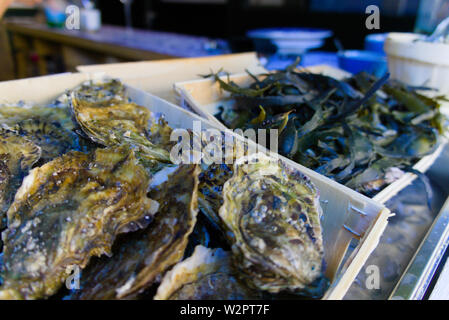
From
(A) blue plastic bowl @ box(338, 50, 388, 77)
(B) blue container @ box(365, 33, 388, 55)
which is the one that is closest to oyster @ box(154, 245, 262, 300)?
(A) blue plastic bowl @ box(338, 50, 388, 77)

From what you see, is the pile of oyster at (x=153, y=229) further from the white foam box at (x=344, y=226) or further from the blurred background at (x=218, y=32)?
the blurred background at (x=218, y=32)

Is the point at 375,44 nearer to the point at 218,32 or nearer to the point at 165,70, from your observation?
the point at 165,70

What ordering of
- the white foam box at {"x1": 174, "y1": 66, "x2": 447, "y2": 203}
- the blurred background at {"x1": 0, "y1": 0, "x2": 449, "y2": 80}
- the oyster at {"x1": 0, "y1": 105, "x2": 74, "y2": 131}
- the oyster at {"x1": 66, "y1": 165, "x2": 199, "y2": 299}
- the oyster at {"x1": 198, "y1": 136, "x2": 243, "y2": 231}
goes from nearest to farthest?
the oyster at {"x1": 66, "y1": 165, "x2": 199, "y2": 299}, the oyster at {"x1": 198, "y1": 136, "x2": 243, "y2": 231}, the oyster at {"x1": 0, "y1": 105, "x2": 74, "y2": 131}, the white foam box at {"x1": 174, "y1": 66, "x2": 447, "y2": 203}, the blurred background at {"x1": 0, "y1": 0, "x2": 449, "y2": 80}

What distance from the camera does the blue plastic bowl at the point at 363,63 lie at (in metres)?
1.89

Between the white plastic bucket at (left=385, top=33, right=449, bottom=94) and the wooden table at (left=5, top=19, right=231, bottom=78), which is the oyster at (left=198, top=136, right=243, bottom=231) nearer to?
the white plastic bucket at (left=385, top=33, right=449, bottom=94)

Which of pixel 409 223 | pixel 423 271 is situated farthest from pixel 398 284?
pixel 409 223

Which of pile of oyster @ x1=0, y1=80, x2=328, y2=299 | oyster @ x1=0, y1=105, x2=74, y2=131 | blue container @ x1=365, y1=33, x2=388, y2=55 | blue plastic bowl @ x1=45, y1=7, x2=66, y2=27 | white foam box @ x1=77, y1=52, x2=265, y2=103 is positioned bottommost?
pile of oyster @ x1=0, y1=80, x2=328, y2=299

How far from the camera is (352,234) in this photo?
66 centimetres

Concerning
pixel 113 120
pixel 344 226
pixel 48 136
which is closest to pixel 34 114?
pixel 48 136

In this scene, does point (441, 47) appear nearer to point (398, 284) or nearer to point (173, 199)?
point (398, 284)

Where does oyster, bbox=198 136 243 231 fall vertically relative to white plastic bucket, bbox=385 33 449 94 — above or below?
below

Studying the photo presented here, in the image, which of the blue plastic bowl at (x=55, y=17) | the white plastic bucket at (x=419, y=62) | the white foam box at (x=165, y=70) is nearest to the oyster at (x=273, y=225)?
the white foam box at (x=165, y=70)

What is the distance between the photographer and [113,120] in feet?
3.10

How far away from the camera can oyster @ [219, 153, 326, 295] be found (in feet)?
1.71
